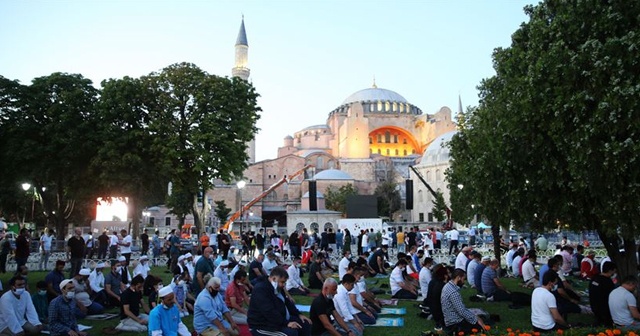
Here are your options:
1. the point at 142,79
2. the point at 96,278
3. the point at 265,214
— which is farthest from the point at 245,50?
the point at 96,278

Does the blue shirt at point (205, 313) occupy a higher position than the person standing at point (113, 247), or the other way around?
the person standing at point (113, 247)

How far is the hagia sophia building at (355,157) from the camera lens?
5700cm

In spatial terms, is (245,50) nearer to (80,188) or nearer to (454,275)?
(80,188)

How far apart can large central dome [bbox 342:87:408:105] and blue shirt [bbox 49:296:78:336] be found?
8109 centimetres

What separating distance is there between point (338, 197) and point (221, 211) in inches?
496

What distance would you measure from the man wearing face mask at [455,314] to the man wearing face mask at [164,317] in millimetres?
3699

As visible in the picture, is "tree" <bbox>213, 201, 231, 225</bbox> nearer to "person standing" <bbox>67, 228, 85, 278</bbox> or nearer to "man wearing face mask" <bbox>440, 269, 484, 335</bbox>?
"person standing" <bbox>67, 228, 85, 278</bbox>

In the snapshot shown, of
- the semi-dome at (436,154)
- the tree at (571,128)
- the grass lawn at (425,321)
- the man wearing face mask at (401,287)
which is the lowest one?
the grass lawn at (425,321)

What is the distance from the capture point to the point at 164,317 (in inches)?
252

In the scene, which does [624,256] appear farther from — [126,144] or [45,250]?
[126,144]

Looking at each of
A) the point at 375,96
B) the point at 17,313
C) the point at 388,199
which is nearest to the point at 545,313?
the point at 17,313

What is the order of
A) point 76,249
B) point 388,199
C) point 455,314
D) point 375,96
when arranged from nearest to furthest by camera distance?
point 455,314, point 76,249, point 388,199, point 375,96

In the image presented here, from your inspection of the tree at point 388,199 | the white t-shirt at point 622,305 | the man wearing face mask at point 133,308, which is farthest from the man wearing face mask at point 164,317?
the tree at point 388,199

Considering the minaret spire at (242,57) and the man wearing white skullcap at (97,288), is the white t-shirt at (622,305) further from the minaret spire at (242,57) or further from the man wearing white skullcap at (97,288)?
the minaret spire at (242,57)
